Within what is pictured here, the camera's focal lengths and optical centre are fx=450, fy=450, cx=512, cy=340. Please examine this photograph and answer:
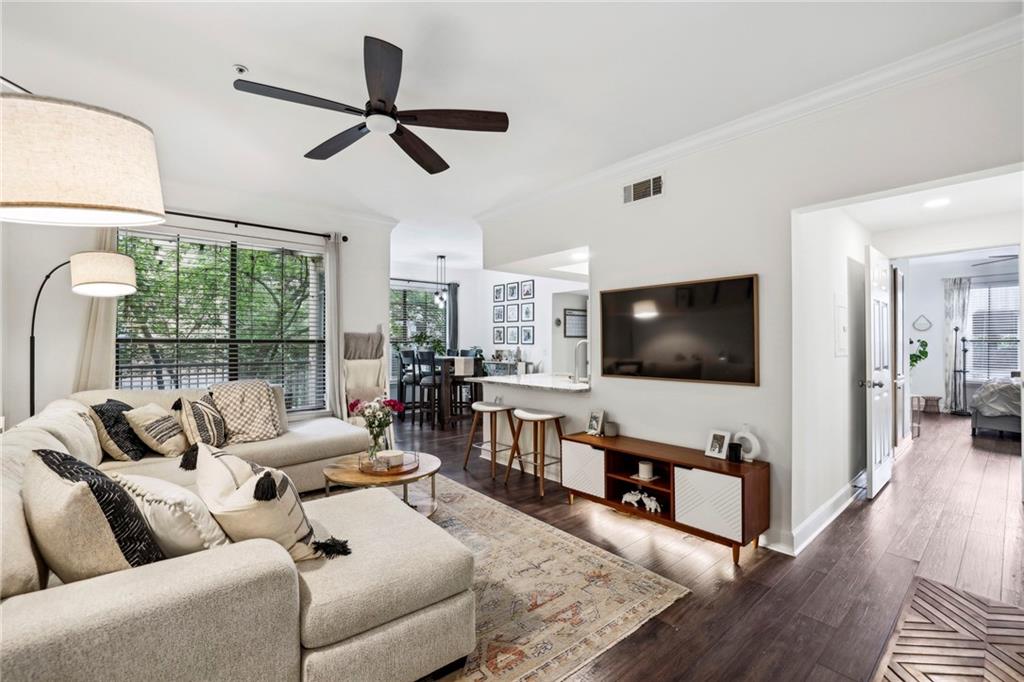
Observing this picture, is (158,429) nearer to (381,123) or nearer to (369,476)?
(369,476)

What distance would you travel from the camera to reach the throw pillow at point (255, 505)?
1.58 m

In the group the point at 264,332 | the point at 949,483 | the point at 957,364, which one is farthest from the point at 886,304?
the point at 264,332

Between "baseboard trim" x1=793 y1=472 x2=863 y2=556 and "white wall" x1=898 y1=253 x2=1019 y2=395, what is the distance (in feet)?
18.9

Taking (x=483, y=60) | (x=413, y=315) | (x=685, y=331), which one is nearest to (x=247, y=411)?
(x=483, y=60)

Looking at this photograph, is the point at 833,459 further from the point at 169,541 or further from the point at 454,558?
the point at 169,541

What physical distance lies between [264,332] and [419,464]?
2651mm

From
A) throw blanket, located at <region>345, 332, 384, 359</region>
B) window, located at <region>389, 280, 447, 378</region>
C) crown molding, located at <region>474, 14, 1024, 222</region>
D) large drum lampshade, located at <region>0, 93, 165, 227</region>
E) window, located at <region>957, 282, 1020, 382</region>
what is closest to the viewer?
large drum lampshade, located at <region>0, 93, 165, 227</region>

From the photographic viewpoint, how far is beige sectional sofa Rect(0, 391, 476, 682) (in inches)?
44.0

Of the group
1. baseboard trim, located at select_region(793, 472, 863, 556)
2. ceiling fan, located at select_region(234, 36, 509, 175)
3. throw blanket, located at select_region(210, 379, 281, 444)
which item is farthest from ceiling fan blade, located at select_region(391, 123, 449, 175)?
baseboard trim, located at select_region(793, 472, 863, 556)

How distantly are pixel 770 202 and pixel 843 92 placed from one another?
66 cm

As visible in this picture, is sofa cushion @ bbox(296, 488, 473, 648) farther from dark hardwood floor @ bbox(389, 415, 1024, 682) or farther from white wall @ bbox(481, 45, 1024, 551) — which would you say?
white wall @ bbox(481, 45, 1024, 551)

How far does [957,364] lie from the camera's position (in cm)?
759

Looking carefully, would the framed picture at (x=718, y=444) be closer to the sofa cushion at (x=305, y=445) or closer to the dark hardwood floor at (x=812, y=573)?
the dark hardwood floor at (x=812, y=573)

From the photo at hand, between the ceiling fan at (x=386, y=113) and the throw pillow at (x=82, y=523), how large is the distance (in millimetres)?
1694
